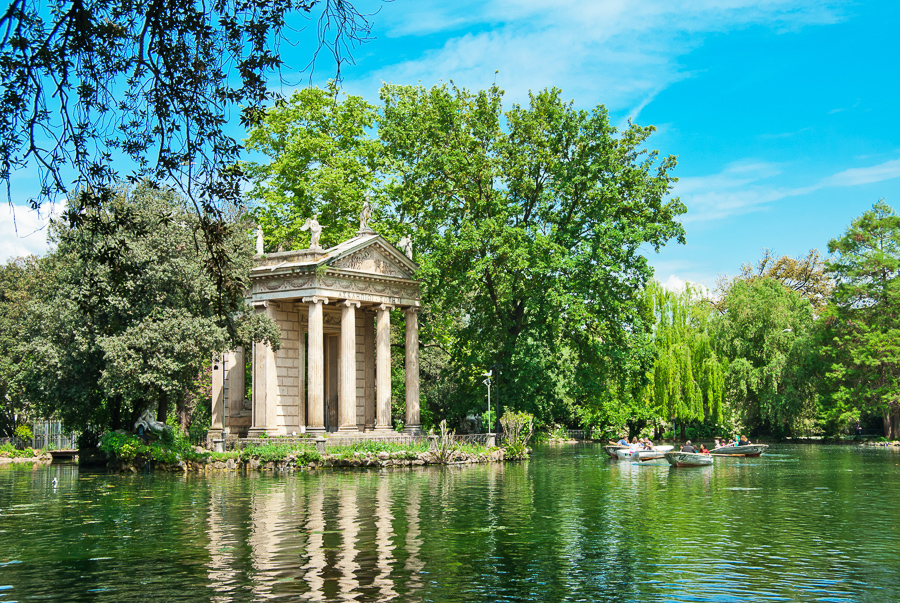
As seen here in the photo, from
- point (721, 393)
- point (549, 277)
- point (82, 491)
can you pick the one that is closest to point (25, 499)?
point (82, 491)

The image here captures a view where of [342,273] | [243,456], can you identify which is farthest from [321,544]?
[342,273]

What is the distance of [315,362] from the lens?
38250 millimetres

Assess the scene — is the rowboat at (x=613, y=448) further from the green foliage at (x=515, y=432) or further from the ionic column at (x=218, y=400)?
the ionic column at (x=218, y=400)

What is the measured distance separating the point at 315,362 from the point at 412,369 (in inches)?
260

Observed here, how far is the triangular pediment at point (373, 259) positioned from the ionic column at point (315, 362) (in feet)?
6.94

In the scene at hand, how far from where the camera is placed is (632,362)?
40.5 metres

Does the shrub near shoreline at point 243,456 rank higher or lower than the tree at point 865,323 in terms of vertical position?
lower

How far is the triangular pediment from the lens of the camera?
39000 mm

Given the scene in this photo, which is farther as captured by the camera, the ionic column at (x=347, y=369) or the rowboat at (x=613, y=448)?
the rowboat at (x=613, y=448)

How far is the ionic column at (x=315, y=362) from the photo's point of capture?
37969 millimetres

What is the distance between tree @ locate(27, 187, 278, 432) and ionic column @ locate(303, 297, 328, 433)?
5.87 feet

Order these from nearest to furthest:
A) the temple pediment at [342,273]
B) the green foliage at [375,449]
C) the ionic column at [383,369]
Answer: the green foliage at [375,449] → the temple pediment at [342,273] → the ionic column at [383,369]

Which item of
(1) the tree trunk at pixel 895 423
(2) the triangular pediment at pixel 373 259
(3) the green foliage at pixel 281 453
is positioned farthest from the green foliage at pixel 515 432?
(1) the tree trunk at pixel 895 423

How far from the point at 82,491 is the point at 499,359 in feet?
78.0
